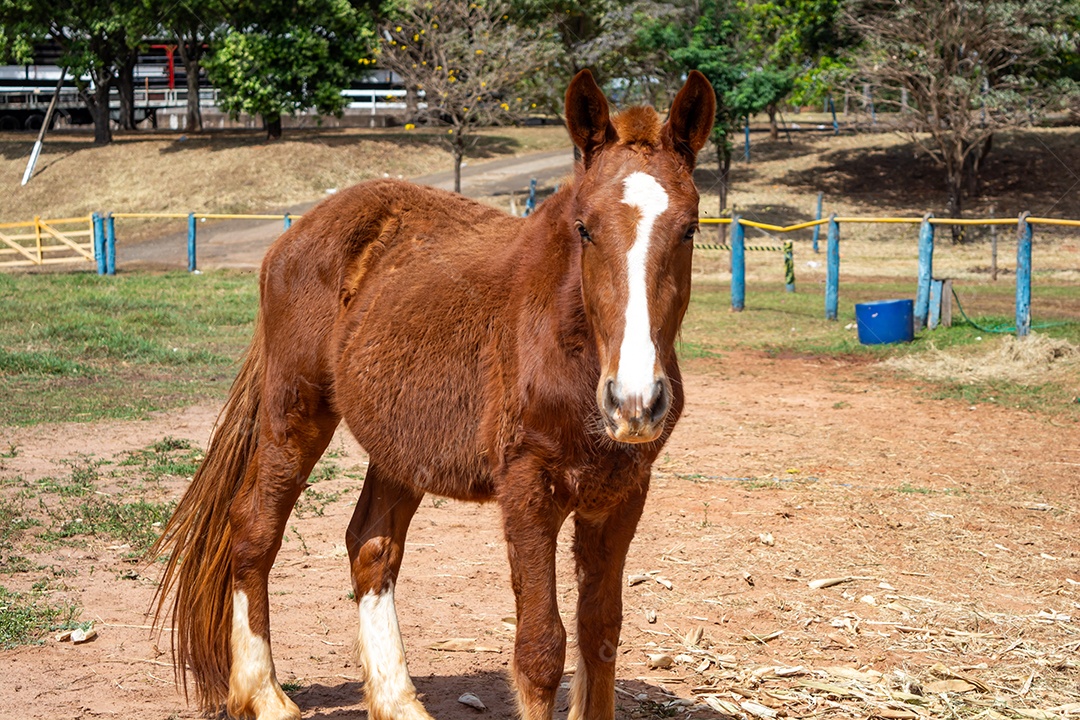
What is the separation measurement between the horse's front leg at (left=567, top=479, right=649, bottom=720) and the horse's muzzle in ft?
2.14

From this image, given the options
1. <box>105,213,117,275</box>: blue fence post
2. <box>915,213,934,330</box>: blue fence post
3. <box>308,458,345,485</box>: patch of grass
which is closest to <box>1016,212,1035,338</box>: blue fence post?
<box>915,213,934,330</box>: blue fence post

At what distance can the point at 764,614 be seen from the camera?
4.75 metres

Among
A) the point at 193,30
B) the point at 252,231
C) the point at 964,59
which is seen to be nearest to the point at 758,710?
the point at 964,59

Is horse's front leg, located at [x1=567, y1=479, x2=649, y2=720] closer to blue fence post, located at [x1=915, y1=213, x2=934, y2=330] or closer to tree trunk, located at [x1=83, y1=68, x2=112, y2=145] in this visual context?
blue fence post, located at [x1=915, y1=213, x2=934, y2=330]

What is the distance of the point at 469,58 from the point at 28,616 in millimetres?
25078

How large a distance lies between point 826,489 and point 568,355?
432 cm

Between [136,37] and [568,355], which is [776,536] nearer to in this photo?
[568,355]

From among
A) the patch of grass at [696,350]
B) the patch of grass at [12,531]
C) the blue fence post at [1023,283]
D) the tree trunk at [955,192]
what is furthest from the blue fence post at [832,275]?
the tree trunk at [955,192]

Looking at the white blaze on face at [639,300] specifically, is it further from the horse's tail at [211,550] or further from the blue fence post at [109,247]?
the blue fence post at [109,247]

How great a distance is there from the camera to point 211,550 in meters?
4.17

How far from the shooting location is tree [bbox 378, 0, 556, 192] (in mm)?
Answer: 27344

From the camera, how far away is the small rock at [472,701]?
395cm

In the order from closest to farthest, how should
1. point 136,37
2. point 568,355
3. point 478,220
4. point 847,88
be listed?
1. point 568,355
2. point 478,220
3. point 847,88
4. point 136,37

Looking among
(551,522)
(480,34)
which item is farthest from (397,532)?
(480,34)
